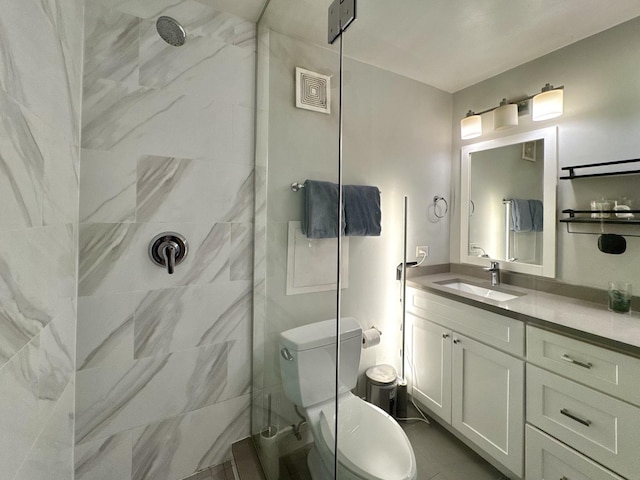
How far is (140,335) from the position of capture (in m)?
1.22

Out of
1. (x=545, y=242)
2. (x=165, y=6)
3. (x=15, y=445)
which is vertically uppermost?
(x=165, y=6)

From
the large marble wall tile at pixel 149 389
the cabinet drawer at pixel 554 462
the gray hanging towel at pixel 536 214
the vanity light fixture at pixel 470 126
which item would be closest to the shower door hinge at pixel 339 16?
the vanity light fixture at pixel 470 126

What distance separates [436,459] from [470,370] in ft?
1.34

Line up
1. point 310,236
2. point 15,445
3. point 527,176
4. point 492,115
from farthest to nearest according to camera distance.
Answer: point 527,176 → point 492,115 → point 310,236 → point 15,445

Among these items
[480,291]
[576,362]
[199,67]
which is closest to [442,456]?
[576,362]

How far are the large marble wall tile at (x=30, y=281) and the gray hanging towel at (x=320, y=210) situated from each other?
907 mm

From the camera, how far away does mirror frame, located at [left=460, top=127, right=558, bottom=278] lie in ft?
4.33

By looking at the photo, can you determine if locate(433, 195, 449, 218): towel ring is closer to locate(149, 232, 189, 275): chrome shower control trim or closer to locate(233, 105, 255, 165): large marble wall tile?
locate(233, 105, 255, 165): large marble wall tile

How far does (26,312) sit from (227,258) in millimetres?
783

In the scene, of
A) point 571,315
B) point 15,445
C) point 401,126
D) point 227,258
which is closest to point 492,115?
point 401,126

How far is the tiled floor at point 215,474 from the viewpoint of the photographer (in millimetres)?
1305

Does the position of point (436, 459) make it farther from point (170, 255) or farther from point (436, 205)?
point (170, 255)

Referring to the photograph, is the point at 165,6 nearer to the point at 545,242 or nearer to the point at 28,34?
the point at 28,34

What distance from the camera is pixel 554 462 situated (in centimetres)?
99
